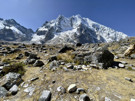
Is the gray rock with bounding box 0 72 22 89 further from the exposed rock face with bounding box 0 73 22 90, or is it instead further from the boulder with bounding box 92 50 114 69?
the boulder with bounding box 92 50 114 69

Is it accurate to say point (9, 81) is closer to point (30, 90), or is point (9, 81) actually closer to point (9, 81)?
point (9, 81)

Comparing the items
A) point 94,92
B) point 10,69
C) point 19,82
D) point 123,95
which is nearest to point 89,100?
point 94,92

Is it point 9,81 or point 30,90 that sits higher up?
point 9,81

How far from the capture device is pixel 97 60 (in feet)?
22.9

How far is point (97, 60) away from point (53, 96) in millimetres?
5296

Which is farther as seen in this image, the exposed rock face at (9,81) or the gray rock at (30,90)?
the exposed rock face at (9,81)

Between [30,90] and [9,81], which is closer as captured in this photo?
[30,90]

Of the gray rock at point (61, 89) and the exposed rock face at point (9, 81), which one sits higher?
the exposed rock face at point (9, 81)

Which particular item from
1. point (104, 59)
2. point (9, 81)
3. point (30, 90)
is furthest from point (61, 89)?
point (104, 59)

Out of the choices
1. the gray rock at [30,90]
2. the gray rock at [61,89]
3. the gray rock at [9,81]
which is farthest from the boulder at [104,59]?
the gray rock at [9,81]

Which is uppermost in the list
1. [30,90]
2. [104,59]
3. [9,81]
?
[104,59]

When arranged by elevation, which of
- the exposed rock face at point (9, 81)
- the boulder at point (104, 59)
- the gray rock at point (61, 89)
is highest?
the boulder at point (104, 59)

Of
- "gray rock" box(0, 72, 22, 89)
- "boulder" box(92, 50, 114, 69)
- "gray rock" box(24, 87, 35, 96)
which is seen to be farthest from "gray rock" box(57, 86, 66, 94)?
"boulder" box(92, 50, 114, 69)

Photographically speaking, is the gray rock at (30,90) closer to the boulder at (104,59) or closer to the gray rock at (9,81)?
the gray rock at (9,81)
